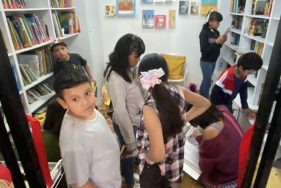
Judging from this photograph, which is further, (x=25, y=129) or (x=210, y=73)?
(x=210, y=73)

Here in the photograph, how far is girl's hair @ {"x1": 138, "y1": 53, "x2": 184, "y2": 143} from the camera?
38.9 inches

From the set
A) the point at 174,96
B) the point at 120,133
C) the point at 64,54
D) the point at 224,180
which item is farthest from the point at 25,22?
the point at 224,180

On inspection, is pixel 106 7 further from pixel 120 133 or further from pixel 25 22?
pixel 120 133

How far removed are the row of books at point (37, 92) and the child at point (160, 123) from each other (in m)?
1.67

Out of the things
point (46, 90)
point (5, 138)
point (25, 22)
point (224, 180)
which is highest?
point (25, 22)

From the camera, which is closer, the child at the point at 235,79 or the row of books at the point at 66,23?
the child at the point at 235,79

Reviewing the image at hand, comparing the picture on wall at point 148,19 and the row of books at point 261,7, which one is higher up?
the row of books at point 261,7

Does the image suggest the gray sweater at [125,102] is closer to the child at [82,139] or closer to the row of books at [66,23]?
the child at [82,139]

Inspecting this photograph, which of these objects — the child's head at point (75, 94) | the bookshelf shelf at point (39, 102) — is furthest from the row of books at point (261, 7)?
the bookshelf shelf at point (39, 102)

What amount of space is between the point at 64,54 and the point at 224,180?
1966 millimetres

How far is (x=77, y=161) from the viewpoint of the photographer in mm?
837

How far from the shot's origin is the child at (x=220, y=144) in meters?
1.32

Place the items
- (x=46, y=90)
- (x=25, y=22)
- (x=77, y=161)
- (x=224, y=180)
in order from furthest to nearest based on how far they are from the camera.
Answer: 1. (x=46, y=90)
2. (x=25, y=22)
3. (x=224, y=180)
4. (x=77, y=161)

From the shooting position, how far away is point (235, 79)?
183 centimetres
